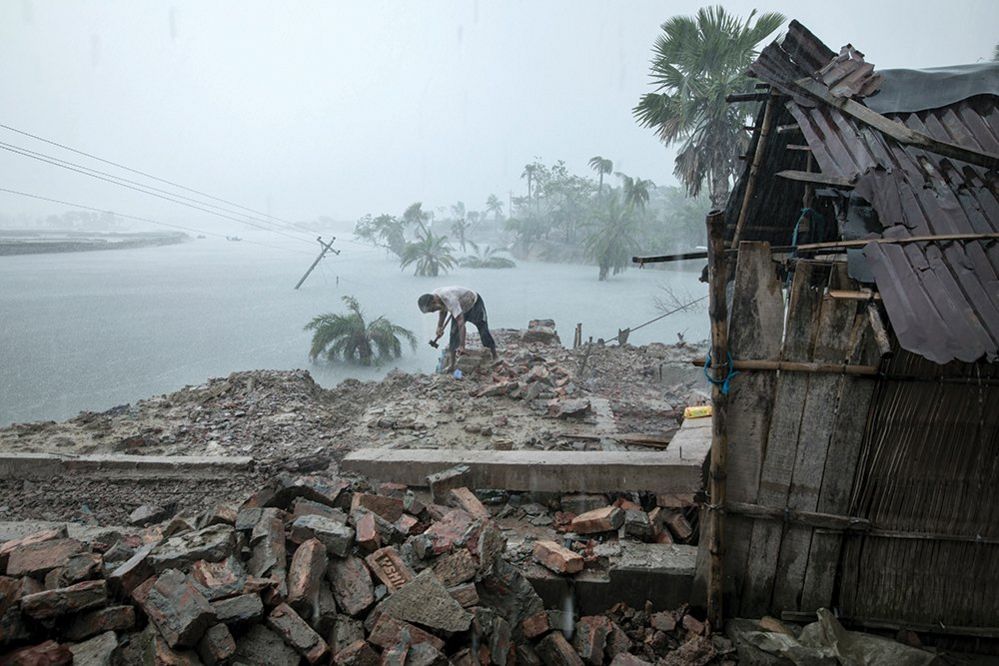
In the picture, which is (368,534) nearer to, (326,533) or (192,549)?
(326,533)

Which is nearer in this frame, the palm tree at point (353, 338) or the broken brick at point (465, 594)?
the broken brick at point (465, 594)

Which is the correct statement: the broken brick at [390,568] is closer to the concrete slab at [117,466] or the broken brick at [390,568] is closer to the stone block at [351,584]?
the stone block at [351,584]

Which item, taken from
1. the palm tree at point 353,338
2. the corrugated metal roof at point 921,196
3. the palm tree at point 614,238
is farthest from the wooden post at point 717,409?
the palm tree at point 614,238

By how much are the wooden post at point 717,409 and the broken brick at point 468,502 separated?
1.47 metres

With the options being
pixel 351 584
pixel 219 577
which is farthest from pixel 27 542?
pixel 351 584

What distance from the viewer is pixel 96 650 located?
214 cm

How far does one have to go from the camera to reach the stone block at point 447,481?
12.7 ft

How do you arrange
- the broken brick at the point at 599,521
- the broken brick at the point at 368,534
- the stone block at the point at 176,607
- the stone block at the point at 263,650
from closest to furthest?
the stone block at the point at 176,607 → the stone block at the point at 263,650 → the broken brick at the point at 368,534 → the broken brick at the point at 599,521

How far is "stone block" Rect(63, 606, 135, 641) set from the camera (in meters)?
2.23

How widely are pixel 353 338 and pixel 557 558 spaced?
611 inches

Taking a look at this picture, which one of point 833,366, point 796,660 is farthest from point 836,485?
point 796,660

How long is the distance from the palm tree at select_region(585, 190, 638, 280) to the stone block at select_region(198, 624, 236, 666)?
33.6 meters

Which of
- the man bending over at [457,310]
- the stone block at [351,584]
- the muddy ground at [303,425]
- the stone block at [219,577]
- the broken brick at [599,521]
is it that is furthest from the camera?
the man bending over at [457,310]

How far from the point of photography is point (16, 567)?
250 centimetres
